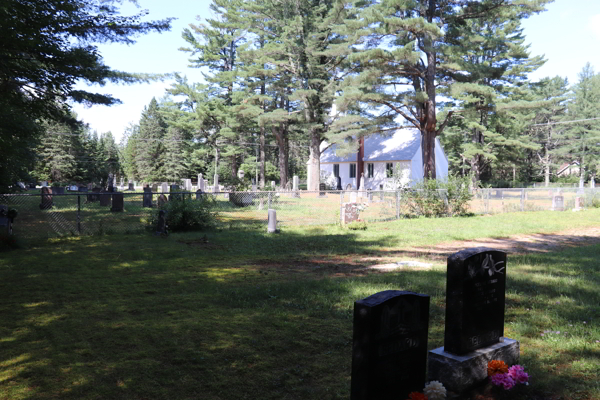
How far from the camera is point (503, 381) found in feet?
11.7

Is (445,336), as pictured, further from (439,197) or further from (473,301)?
(439,197)

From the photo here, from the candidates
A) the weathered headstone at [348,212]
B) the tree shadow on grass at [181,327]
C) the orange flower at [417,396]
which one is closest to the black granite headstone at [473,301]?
the tree shadow on grass at [181,327]

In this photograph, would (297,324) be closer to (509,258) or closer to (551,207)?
(509,258)

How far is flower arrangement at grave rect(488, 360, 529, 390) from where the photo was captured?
11.7 ft

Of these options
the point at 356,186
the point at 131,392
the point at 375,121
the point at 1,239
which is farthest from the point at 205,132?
the point at 131,392

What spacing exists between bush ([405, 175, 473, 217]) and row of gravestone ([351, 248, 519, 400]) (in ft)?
48.4

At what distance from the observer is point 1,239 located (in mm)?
10570

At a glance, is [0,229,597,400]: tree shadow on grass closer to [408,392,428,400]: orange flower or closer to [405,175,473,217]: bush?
[408,392,428,400]: orange flower

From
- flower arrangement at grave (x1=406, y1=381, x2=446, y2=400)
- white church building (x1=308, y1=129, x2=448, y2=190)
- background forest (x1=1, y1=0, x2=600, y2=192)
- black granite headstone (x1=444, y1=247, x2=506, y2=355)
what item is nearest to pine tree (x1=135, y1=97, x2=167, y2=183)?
background forest (x1=1, y1=0, x2=600, y2=192)

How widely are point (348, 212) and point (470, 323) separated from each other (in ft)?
39.6

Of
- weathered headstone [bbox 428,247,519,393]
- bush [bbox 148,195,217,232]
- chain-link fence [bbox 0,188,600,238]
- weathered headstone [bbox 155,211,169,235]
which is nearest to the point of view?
weathered headstone [bbox 428,247,519,393]

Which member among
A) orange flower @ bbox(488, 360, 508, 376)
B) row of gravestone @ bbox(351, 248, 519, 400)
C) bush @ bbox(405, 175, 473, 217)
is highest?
bush @ bbox(405, 175, 473, 217)

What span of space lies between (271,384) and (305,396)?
359 millimetres

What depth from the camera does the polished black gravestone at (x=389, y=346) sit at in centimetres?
297
